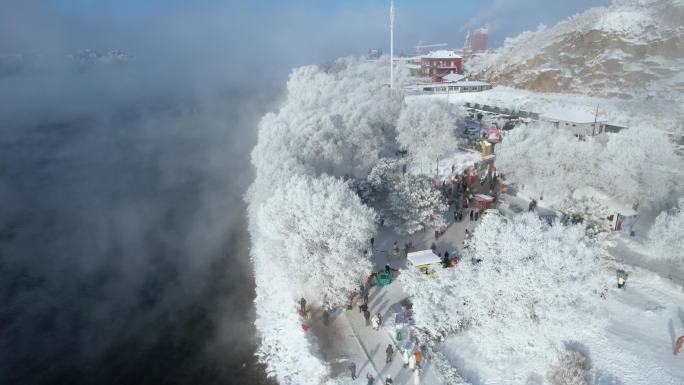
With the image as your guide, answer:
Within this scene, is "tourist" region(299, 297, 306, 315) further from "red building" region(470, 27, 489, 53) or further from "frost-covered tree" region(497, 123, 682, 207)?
"red building" region(470, 27, 489, 53)

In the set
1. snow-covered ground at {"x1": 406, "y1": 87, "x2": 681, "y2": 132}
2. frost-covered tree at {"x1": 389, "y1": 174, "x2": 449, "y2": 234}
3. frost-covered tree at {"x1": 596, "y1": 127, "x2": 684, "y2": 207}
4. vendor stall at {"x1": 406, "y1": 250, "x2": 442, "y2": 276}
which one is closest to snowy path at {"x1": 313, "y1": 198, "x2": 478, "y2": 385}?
vendor stall at {"x1": 406, "y1": 250, "x2": 442, "y2": 276}

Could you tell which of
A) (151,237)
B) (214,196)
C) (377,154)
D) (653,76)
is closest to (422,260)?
(377,154)

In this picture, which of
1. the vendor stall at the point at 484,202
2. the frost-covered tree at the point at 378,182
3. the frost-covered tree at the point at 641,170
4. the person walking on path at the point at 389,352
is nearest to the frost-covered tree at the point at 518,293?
the person walking on path at the point at 389,352

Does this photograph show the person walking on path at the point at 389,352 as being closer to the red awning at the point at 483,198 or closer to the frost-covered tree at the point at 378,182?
the frost-covered tree at the point at 378,182

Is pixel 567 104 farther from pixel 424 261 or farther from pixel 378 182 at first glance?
pixel 424 261

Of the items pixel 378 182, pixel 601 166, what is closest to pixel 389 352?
pixel 378 182

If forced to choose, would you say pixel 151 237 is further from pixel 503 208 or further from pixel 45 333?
pixel 503 208

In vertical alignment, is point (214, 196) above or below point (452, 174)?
below
